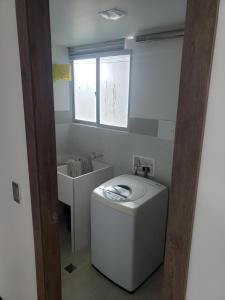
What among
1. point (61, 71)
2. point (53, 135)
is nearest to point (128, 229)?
point (53, 135)

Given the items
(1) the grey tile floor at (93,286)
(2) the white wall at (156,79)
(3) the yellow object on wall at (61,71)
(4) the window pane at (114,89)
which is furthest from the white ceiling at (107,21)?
(1) the grey tile floor at (93,286)

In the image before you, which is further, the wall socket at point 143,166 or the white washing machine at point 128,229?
the wall socket at point 143,166

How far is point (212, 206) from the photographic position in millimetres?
604

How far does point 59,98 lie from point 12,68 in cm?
181

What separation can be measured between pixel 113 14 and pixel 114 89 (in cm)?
108

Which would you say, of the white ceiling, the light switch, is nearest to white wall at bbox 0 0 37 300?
the light switch

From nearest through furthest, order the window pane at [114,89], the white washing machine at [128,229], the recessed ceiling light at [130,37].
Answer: the white washing machine at [128,229]
the recessed ceiling light at [130,37]
the window pane at [114,89]

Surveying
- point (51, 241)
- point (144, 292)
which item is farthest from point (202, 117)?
point (144, 292)

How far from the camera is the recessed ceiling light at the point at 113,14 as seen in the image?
1.39m

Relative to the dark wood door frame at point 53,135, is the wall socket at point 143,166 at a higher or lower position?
lower

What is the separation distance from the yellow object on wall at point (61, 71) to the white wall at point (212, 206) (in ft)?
7.68

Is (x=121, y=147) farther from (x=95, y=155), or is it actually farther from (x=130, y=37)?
(x=130, y=37)

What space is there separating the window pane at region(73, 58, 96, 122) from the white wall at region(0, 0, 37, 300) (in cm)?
162

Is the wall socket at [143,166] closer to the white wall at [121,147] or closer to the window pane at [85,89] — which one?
the white wall at [121,147]
